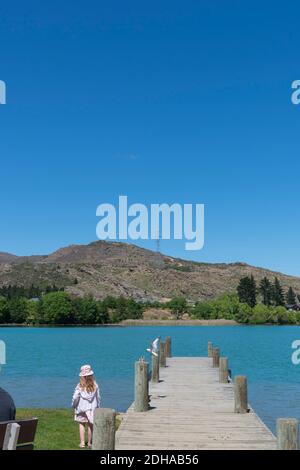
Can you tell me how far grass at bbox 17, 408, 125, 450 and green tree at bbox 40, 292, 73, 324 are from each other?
17313cm

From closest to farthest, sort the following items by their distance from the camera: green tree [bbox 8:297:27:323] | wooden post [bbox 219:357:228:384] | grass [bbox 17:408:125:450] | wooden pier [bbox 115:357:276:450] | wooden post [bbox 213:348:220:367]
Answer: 1. wooden pier [bbox 115:357:276:450]
2. grass [bbox 17:408:125:450]
3. wooden post [bbox 219:357:228:384]
4. wooden post [bbox 213:348:220:367]
5. green tree [bbox 8:297:27:323]

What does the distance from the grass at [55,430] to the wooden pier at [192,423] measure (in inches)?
58.6

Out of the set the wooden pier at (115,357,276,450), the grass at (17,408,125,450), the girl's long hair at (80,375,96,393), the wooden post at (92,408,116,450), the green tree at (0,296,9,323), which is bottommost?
the grass at (17,408,125,450)

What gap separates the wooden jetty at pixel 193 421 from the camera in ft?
43.6

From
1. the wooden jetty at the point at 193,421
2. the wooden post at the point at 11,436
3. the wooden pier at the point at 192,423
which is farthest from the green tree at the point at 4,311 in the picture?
the wooden post at the point at 11,436

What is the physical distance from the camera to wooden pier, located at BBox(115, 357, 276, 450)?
13781 mm

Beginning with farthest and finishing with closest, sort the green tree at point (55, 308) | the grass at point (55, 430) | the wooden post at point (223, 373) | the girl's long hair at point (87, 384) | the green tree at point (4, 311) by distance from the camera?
the green tree at point (4, 311), the green tree at point (55, 308), the wooden post at point (223, 373), the grass at point (55, 430), the girl's long hair at point (87, 384)

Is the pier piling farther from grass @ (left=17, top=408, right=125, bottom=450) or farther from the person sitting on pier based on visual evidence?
the person sitting on pier

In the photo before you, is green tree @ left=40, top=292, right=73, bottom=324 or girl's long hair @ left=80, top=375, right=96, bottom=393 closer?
girl's long hair @ left=80, top=375, right=96, bottom=393

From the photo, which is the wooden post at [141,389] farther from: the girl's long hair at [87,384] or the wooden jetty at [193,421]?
the girl's long hair at [87,384]

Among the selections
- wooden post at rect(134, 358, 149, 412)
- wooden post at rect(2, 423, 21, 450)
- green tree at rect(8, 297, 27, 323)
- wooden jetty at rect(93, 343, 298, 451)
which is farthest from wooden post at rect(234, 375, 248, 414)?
green tree at rect(8, 297, 27, 323)

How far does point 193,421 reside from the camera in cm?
1691

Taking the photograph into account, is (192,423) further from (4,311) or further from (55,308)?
(4,311)

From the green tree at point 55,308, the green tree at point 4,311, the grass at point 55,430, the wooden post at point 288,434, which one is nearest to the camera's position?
the wooden post at point 288,434
